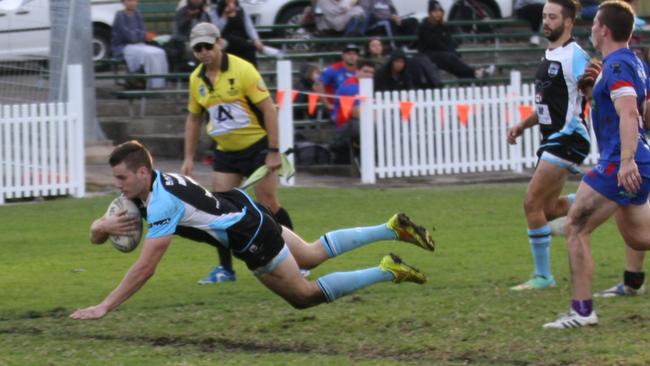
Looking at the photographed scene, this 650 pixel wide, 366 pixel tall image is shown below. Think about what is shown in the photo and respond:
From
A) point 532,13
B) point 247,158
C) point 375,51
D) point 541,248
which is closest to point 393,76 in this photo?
point 375,51

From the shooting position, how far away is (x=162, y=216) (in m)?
8.21

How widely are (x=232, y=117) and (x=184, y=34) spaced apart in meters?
9.72

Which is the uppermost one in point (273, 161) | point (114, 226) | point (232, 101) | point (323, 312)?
point (232, 101)

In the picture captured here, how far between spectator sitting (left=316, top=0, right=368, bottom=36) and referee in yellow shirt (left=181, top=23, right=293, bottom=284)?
11.1 meters

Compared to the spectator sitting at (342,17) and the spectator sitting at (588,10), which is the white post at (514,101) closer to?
the spectator sitting at (342,17)

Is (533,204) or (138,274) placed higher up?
(533,204)

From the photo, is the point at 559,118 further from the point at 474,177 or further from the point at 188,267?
the point at 474,177

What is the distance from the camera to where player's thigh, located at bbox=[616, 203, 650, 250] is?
A: 336 inches

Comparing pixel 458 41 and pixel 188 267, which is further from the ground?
pixel 458 41

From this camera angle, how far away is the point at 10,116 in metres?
16.6

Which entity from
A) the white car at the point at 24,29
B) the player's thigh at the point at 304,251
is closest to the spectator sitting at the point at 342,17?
the white car at the point at 24,29

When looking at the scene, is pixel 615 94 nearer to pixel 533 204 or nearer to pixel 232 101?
pixel 533 204

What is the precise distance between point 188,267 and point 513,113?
874 centimetres

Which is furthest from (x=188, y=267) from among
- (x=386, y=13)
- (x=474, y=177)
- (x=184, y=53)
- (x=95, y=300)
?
(x=386, y=13)
